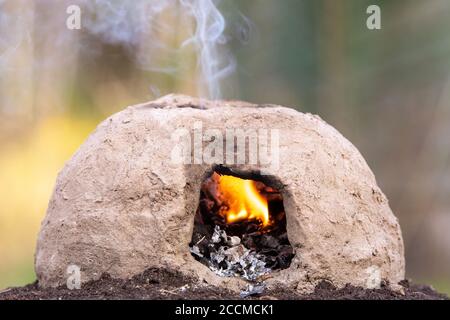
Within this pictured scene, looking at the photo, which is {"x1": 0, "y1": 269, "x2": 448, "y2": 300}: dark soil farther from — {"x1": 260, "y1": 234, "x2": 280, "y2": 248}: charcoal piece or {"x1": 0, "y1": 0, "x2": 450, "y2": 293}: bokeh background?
{"x1": 0, "y1": 0, "x2": 450, "y2": 293}: bokeh background

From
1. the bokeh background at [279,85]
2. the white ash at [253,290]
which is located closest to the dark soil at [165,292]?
the white ash at [253,290]

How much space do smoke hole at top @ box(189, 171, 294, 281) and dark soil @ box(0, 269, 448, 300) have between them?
34 centimetres

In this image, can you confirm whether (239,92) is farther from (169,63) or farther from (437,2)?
(437,2)

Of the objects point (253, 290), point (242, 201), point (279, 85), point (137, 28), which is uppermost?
point (137, 28)

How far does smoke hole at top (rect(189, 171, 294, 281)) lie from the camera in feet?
14.6

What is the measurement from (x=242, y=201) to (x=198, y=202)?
2.27ft

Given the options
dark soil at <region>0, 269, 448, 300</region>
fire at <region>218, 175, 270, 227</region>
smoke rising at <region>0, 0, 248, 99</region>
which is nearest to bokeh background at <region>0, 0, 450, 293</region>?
smoke rising at <region>0, 0, 248, 99</region>

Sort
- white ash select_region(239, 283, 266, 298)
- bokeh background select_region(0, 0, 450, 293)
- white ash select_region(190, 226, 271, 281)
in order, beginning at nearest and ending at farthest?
white ash select_region(239, 283, 266, 298) → white ash select_region(190, 226, 271, 281) → bokeh background select_region(0, 0, 450, 293)

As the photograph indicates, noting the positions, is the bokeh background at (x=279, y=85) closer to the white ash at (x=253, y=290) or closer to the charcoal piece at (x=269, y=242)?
the charcoal piece at (x=269, y=242)

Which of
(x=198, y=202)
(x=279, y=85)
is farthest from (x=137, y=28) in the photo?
(x=198, y=202)

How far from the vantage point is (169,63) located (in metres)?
8.11

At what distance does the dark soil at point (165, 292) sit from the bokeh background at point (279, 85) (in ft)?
13.1

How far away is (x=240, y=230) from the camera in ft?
16.1

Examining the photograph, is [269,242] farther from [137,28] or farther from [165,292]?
[137,28]
